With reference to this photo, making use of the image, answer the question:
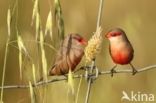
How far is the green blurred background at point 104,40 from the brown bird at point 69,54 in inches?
10.1

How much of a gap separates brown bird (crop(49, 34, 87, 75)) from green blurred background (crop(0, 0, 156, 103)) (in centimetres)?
26

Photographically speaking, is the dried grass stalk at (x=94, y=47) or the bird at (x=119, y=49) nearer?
the dried grass stalk at (x=94, y=47)

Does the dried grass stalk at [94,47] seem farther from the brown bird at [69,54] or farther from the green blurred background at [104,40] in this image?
the green blurred background at [104,40]

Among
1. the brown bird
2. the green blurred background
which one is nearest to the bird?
the brown bird

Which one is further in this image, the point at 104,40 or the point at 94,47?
the point at 104,40

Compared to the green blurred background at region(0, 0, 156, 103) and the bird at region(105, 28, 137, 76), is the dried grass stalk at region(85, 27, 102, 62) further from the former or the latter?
the green blurred background at region(0, 0, 156, 103)

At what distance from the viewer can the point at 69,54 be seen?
1189mm

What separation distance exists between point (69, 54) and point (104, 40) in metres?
0.32

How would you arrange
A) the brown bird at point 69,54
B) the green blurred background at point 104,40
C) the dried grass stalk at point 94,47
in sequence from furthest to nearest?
the green blurred background at point 104,40 → the brown bird at point 69,54 → the dried grass stalk at point 94,47

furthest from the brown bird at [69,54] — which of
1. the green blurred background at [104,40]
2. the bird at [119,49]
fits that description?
the green blurred background at [104,40]

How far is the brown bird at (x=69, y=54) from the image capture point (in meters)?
1.18

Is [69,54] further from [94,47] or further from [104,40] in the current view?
[104,40]

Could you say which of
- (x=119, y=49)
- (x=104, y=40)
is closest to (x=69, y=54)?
(x=119, y=49)

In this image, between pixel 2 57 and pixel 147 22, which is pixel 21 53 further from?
pixel 147 22
